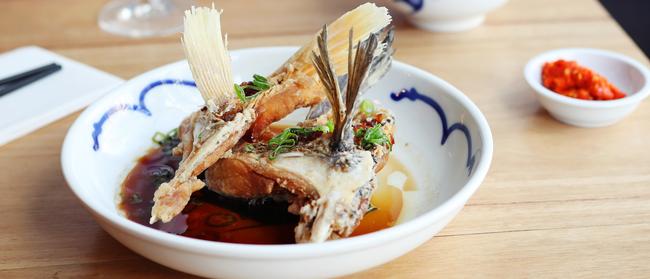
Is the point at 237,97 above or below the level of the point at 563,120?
above

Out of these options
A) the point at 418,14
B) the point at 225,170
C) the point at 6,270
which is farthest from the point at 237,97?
the point at 418,14

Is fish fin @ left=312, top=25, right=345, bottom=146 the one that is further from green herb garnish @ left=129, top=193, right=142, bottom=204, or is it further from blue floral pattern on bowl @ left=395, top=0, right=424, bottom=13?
blue floral pattern on bowl @ left=395, top=0, right=424, bottom=13

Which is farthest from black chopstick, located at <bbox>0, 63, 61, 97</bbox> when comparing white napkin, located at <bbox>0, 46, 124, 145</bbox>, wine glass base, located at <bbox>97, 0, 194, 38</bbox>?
wine glass base, located at <bbox>97, 0, 194, 38</bbox>

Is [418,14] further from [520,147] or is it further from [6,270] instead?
[6,270]

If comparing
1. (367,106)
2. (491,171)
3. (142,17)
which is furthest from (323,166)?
(142,17)

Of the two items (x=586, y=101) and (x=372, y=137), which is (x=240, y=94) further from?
(x=586, y=101)
